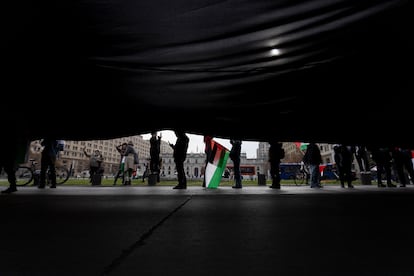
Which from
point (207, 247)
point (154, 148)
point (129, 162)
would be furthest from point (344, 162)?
point (207, 247)

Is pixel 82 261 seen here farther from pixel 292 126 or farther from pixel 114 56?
pixel 292 126

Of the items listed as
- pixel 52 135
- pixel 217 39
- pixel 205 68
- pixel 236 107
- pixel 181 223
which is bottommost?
pixel 181 223

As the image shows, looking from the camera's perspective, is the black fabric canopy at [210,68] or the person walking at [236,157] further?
the person walking at [236,157]

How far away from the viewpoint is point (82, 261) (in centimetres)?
86

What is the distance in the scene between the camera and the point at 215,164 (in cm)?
813

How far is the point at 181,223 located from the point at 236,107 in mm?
2020

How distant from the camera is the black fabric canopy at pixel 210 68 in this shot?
2088 millimetres

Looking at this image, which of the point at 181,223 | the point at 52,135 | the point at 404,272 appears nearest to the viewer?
the point at 404,272

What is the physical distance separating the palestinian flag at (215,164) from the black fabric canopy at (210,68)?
4208 mm

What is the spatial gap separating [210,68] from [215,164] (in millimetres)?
5715

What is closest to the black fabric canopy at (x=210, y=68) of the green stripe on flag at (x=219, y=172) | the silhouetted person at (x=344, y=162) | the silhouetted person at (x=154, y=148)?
the green stripe on flag at (x=219, y=172)

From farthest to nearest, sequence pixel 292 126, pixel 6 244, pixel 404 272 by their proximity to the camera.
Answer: pixel 292 126
pixel 6 244
pixel 404 272

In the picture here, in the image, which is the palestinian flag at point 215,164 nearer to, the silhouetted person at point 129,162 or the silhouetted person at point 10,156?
the silhouetted person at point 129,162

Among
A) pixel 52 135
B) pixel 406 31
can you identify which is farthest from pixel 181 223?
pixel 52 135
